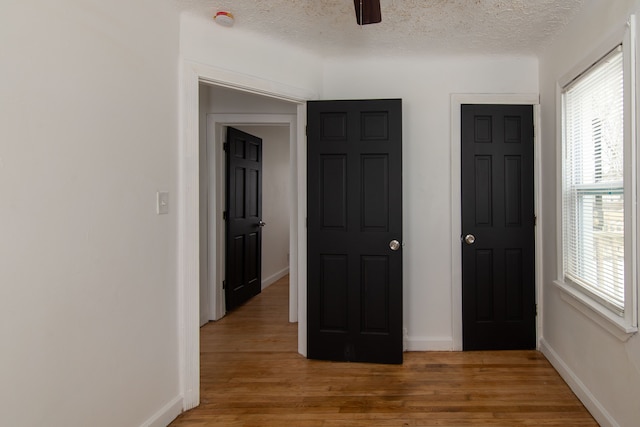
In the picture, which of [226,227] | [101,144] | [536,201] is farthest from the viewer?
[226,227]

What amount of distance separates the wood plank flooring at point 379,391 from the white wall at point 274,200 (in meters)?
2.45

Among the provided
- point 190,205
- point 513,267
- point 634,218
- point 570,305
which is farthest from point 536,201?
point 190,205

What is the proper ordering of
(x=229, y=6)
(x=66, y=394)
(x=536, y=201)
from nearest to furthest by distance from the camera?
(x=66, y=394) → (x=229, y=6) → (x=536, y=201)

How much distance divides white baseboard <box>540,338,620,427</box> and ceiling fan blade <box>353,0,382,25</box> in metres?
2.37

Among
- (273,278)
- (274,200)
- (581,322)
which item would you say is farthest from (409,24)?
(273,278)

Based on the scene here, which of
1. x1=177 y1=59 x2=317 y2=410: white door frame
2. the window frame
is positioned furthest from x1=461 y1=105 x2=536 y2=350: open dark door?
x1=177 y1=59 x2=317 y2=410: white door frame

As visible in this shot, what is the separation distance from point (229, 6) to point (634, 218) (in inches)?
96.4

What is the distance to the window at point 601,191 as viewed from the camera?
1.85 m

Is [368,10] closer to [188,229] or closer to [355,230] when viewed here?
[188,229]

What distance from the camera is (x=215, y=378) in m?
2.73

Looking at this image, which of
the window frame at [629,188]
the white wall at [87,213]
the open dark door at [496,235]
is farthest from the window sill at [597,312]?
the white wall at [87,213]

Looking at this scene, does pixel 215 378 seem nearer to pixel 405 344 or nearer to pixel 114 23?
pixel 405 344

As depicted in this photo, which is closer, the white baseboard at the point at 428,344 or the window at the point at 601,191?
the window at the point at 601,191

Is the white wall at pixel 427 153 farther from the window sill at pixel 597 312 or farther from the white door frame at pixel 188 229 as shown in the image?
the white door frame at pixel 188 229
